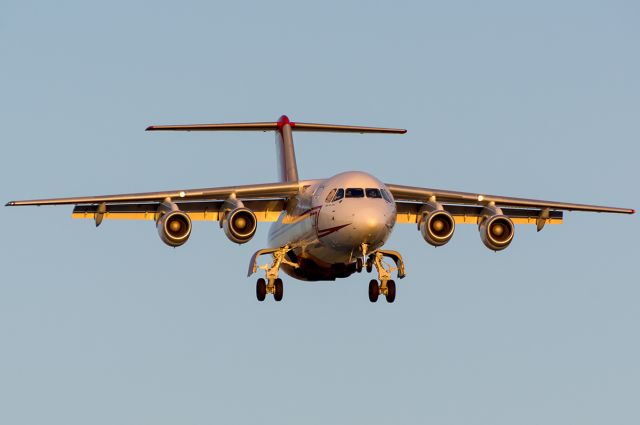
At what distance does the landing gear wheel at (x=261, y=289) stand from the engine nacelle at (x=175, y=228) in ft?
6.79

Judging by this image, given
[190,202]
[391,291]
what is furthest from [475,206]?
[190,202]

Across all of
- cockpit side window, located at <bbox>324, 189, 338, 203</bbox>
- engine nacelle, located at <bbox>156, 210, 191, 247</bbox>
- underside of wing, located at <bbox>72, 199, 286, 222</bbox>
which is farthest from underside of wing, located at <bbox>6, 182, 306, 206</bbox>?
cockpit side window, located at <bbox>324, 189, 338, 203</bbox>

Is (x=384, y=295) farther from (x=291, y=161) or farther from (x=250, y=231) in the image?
(x=291, y=161)

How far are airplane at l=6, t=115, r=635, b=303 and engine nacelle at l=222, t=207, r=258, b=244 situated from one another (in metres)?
0.02

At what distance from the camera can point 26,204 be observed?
30094 millimetres

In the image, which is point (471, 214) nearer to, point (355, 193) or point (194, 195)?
point (355, 193)

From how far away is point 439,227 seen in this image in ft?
102

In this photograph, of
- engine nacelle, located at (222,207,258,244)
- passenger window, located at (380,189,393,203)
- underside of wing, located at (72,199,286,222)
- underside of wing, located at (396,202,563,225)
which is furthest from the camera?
underside of wing, located at (396,202,563,225)

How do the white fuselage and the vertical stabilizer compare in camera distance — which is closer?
the white fuselage

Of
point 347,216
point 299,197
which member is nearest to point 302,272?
point 299,197

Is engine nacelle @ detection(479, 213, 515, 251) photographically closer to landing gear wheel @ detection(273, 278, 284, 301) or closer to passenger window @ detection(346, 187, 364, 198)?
passenger window @ detection(346, 187, 364, 198)

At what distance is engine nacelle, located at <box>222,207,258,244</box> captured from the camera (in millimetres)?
30266

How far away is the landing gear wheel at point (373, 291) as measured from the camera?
102 ft

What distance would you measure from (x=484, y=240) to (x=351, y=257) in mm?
3575
